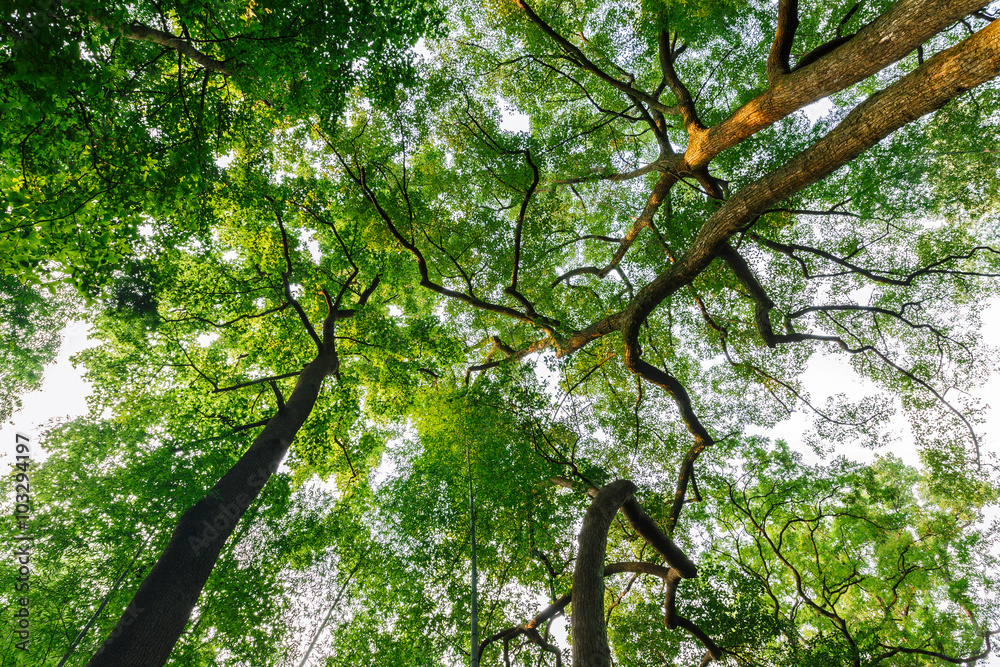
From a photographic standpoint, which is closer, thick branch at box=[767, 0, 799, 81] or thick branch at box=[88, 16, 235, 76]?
thick branch at box=[88, 16, 235, 76]

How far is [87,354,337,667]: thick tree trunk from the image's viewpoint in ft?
9.87

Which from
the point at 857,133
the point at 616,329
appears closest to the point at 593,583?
the point at 616,329

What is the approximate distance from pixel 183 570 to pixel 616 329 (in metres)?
6.42

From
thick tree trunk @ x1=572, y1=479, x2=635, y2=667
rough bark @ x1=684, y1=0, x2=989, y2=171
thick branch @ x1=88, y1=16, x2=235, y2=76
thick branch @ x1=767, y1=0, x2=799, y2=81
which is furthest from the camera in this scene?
thick branch @ x1=767, y1=0, x2=799, y2=81

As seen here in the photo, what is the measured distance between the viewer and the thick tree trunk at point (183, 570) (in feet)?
9.87

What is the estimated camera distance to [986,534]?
8.18 metres

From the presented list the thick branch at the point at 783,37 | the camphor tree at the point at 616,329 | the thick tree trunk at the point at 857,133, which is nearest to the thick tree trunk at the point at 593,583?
the camphor tree at the point at 616,329

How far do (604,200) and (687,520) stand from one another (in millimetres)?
8109

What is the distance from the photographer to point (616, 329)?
6.56 m

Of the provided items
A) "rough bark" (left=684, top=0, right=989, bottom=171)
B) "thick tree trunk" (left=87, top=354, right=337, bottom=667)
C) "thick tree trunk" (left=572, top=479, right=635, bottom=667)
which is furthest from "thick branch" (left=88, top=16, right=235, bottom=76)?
"thick tree trunk" (left=572, top=479, right=635, bottom=667)

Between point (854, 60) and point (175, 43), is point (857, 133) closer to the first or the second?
point (854, 60)

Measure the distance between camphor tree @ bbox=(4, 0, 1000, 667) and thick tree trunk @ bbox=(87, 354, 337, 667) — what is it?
1.15m

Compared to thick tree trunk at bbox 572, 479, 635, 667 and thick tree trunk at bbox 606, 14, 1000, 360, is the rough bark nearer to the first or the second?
thick tree trunk at bbox 606, 14, 1000, 360

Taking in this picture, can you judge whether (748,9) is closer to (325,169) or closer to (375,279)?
(325,169)
